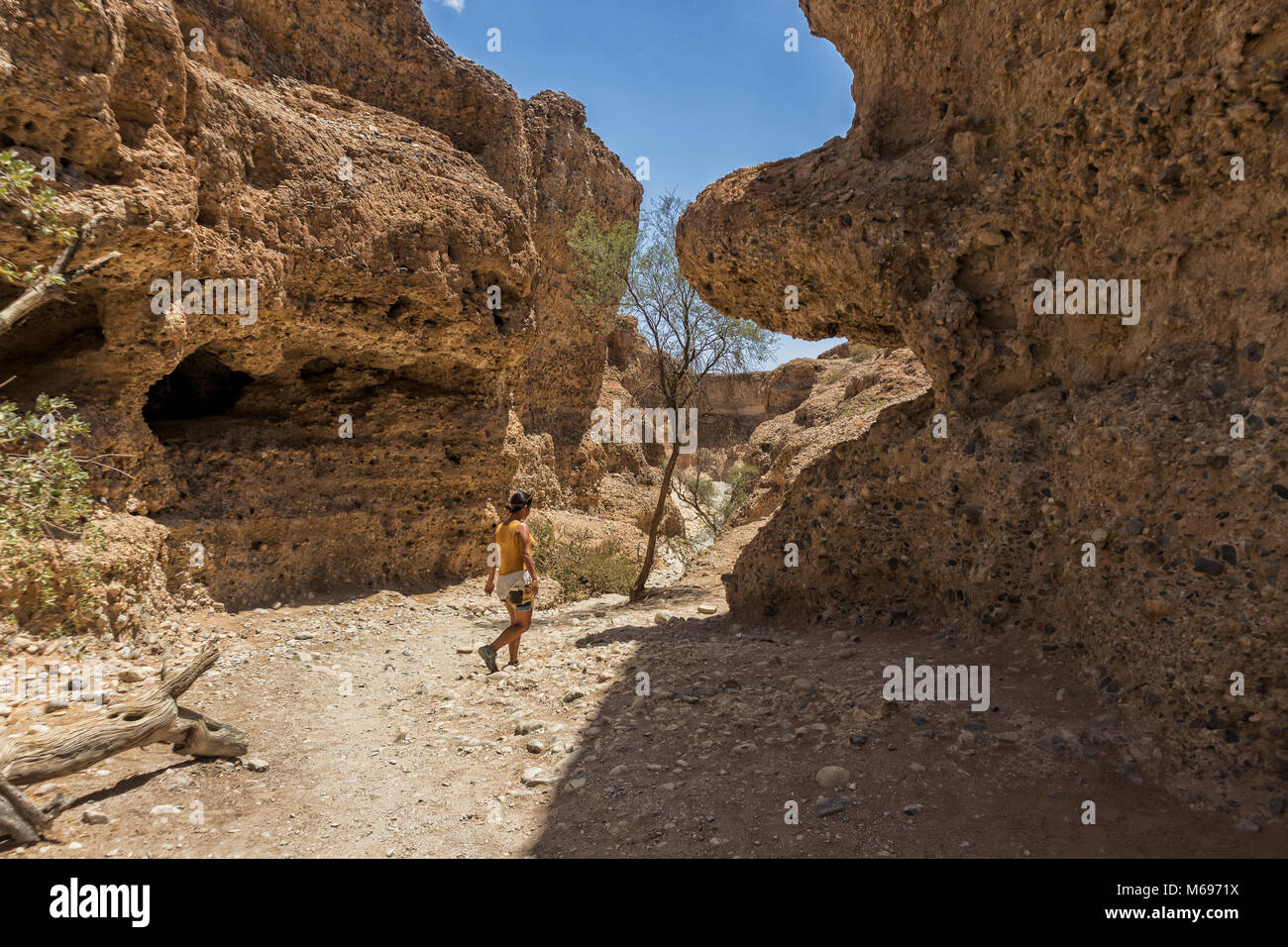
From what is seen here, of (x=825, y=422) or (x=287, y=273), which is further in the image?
(x=825, y=422)

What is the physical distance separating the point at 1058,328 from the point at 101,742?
257 inches

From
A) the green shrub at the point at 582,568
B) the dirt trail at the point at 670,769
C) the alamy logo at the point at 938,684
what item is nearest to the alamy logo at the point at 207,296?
the dirt trail at the point at 670,769

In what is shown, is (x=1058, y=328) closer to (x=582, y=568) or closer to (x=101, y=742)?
(x=101, y=742)

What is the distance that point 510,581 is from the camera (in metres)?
6.01

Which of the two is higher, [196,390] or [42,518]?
[196,390]

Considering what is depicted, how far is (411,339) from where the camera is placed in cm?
884

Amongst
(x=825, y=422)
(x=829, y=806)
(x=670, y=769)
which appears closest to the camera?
(x=829, y=806)

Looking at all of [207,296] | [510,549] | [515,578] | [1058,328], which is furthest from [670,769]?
[207,296]

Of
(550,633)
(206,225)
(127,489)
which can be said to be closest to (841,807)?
(550,633)

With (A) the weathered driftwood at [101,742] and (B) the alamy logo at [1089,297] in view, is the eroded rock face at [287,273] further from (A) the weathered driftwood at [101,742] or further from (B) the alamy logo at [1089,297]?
(B) the alamy logo at [1089,297]

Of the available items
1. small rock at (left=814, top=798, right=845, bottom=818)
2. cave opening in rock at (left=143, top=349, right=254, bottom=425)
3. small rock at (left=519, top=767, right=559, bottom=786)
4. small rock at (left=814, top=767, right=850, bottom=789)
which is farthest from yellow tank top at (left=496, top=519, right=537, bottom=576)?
cave opening in rock at (left=143, top=349, right=254, bottom=425)

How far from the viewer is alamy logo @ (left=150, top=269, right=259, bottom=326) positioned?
6.32 meters

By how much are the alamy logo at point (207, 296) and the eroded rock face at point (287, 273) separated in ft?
0.23

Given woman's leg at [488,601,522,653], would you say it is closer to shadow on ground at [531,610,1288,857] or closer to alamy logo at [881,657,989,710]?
shadow on ground at [531,610,1288,857]
